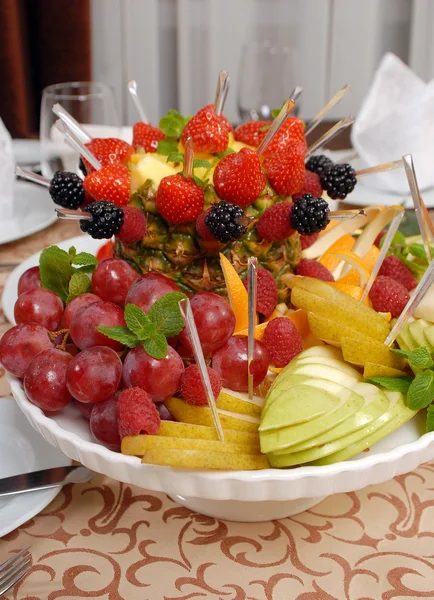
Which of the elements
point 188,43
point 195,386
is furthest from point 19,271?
point 188,43

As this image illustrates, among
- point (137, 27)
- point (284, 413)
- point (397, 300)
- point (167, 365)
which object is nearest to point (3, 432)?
point (167, 365)

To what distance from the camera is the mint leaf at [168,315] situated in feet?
2.25

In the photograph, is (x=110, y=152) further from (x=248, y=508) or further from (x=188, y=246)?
(x=248, y=508)

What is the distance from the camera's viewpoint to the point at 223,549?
70 centimetres

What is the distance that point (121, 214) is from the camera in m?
0.81

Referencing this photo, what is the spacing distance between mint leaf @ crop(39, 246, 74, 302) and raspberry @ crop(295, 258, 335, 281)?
294 mm

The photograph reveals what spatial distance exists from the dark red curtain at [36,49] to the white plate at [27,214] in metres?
0.94

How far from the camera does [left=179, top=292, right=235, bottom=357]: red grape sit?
69 centimetres

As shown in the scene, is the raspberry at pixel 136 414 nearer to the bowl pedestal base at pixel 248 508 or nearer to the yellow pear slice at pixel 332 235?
the bowl pedestal base at pixel 248 508

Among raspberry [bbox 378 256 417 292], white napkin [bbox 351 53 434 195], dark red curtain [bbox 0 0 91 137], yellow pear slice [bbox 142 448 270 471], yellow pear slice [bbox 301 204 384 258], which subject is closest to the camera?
yellow pear slice [bbox 142 448 270 471]

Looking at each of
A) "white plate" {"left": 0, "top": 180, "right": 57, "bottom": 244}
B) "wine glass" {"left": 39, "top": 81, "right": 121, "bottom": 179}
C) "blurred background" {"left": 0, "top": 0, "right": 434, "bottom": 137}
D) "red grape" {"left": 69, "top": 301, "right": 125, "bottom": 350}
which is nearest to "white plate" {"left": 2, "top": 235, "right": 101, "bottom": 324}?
"white plate" {"left": 0, "top": 180, "right": 57, "bottom": 244}

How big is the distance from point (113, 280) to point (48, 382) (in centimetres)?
15

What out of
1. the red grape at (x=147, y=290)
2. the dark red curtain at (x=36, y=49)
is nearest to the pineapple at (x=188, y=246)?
the red grape at (x=147, y=290)

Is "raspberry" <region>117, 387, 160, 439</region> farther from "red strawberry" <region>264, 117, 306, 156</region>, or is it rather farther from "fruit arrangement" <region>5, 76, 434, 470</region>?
"red strawberry" <region>264, 117, 306, 156</region>
